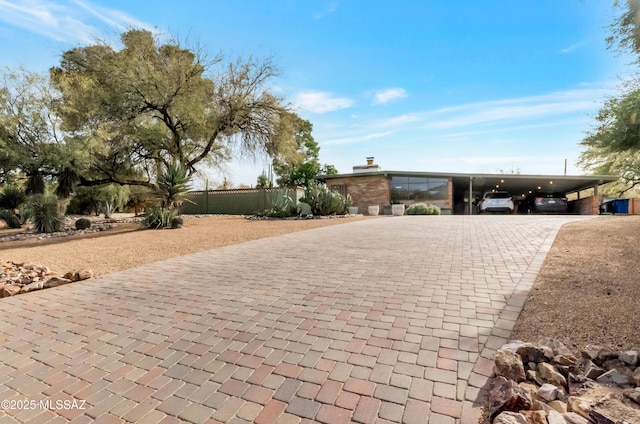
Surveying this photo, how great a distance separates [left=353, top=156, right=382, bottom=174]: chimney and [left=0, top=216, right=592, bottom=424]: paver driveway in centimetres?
1666

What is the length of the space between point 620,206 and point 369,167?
16.9 metres

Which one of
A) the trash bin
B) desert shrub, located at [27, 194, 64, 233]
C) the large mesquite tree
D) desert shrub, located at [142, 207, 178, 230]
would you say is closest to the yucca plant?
desert shrub, located at [142, 207, 178, 230]

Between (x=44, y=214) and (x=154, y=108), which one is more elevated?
(x=154, y=108)

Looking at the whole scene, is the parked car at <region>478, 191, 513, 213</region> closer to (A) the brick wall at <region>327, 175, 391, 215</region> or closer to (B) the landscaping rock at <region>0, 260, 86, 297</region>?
(A) the brick wall at <region>327, 175, 391, 215</region>

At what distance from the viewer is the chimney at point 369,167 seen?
21312 millimetres

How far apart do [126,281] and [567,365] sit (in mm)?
5256

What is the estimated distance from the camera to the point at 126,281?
4605mm

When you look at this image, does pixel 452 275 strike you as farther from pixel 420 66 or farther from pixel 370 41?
pixel 420 66

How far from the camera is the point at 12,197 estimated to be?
1320 centimetres

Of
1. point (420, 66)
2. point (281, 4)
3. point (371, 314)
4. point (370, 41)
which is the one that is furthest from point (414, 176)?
point (371, 314)

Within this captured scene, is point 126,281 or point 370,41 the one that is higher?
point 370,41

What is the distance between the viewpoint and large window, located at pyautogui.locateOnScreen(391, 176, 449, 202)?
803 inches

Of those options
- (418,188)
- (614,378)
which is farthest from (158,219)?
(418,188)

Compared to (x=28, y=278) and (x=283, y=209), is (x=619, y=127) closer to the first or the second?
(x=283, y=209)
